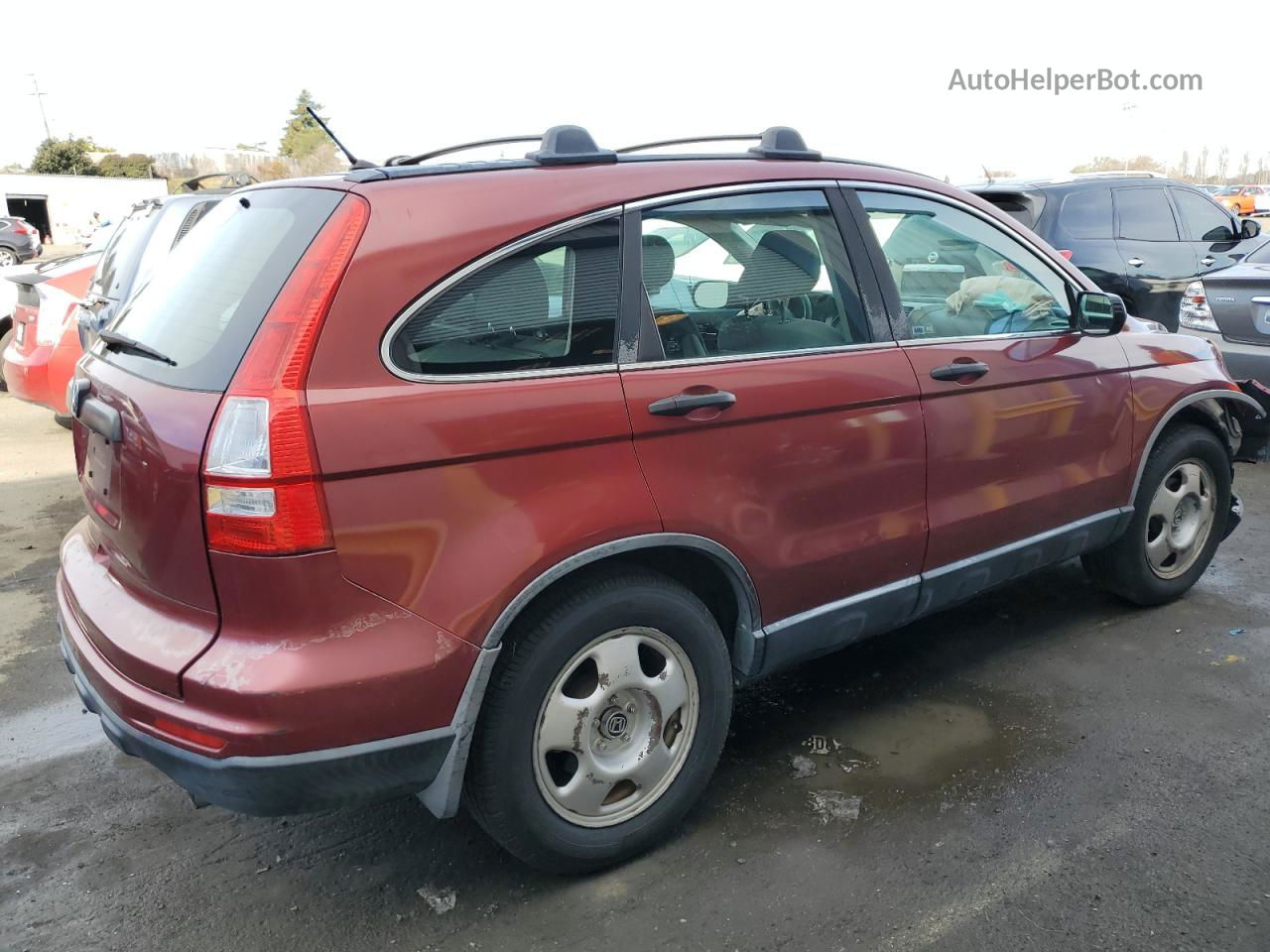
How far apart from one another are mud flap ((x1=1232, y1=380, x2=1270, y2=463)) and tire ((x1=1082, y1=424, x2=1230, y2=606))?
0.71 feet

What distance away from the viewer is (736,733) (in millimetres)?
3516

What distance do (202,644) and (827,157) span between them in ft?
7.87

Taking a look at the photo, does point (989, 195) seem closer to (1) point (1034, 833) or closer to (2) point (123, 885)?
(1) point (1034, 833)

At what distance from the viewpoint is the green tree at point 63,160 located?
5775cm

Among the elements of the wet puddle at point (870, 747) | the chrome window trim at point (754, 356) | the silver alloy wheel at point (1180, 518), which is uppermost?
the chrome window trim at point (754, 356)

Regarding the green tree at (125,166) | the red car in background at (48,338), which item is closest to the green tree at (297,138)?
the green tree at (125,166)

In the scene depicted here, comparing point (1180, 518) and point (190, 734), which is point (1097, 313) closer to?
point (1180, 518)

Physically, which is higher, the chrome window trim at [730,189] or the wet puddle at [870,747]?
the chrome window trim at [730,189]

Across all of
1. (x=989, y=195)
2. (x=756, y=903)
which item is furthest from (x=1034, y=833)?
(x=989, y=195)

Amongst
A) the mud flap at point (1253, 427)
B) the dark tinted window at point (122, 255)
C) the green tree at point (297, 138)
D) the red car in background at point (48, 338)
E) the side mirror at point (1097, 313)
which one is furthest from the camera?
the green tree at point (297, 138)

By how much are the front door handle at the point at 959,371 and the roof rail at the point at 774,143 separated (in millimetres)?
794

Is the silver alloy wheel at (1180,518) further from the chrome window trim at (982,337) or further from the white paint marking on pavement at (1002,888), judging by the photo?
the white paint marking on pavement at (1002,888)

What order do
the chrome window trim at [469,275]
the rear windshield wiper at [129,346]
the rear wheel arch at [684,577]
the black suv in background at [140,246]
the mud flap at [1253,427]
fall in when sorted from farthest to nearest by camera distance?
the black suv in background at [140,246], the mud flap at [1253,427], the rear windshield wiper at [129,346], the rear wheel arch at [684,577], the chrome window trim at [469,275]

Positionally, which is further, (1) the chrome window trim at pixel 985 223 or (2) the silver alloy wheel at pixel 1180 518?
(2) the silver alloy wheel at pixel 1180 518
